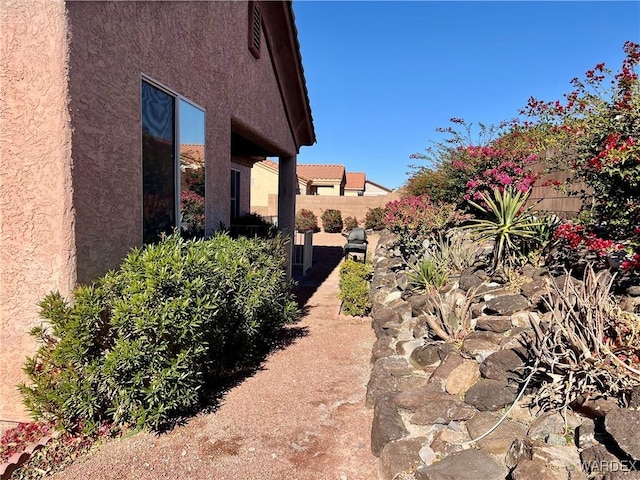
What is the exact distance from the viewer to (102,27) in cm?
412

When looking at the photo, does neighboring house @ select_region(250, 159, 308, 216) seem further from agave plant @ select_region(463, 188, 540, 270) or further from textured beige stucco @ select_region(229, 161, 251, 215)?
agave plant @ select_region(463, 188, 540, 270)

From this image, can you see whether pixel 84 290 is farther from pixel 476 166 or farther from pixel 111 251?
pixel 476 166

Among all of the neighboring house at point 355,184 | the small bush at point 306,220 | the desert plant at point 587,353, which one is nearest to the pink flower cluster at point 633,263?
the desert plant at point 587,353

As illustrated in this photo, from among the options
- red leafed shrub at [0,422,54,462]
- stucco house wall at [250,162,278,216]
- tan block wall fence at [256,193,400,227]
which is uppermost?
stucco house wall at [250,162,278,216]

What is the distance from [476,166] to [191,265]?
768cm

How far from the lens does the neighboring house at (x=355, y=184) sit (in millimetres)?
49844

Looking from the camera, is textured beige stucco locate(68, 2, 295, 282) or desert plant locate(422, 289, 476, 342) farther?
desert plant locate(422, 289, 476, 342)

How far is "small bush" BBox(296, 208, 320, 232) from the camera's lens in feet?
86.9

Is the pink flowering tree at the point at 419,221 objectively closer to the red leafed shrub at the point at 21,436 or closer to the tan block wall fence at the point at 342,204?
the red leafed shrub at the point at 21,436

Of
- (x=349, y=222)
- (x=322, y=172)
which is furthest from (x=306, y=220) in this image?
(x=322, y=172)

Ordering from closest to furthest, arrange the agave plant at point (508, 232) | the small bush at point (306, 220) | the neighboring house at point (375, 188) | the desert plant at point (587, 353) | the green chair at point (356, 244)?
the desert plant at point (587, 353) → the agave plant at point (508, 232) → the green chair at point (356, 244) → the small bush at point (306, 220) → the neighboring house at point (375, 188)

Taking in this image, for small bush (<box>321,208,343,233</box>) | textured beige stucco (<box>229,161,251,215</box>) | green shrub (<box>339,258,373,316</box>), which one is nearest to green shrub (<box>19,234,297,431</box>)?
green shrub (<box>339,258,373,316</box>)

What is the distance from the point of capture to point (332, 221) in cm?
2711

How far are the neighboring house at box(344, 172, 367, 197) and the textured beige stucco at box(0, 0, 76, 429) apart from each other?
45.9 meters
